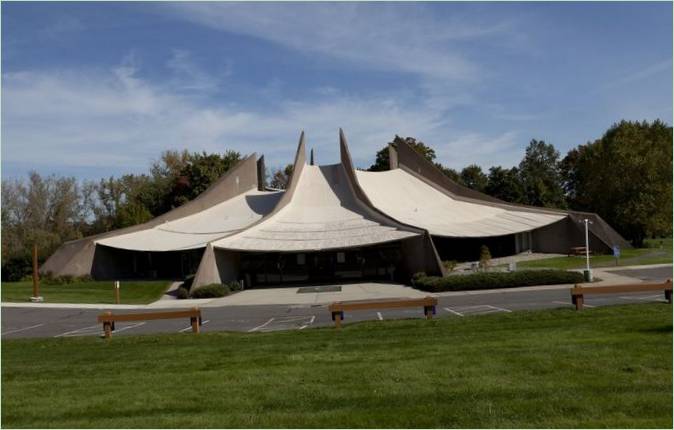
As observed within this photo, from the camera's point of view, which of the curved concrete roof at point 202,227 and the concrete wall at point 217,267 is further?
the curved concrete roof at point 202,227

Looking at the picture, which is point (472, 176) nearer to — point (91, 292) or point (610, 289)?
point (91, 292)

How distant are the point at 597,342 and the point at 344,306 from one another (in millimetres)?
6786

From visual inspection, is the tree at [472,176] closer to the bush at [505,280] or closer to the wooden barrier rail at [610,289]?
the bush at [505,280]

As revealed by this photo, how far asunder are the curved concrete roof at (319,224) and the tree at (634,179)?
67.6ft

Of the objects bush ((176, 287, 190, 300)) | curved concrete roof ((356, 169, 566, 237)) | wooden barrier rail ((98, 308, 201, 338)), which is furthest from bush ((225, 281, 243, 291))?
wooden barrier rail ((98, 308, 201, 338))

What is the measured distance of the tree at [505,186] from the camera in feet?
226

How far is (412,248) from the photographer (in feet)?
113

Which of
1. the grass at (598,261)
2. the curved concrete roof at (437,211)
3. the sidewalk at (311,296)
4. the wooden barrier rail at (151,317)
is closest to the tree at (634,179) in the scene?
the grass at (598,261)

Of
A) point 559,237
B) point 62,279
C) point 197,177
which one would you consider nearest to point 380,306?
point 62,279

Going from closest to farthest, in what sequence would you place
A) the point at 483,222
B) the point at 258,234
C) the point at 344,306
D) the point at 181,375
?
the point at 181,375 < the point at 344,306 < the point at 258,234 < the point at 483,222

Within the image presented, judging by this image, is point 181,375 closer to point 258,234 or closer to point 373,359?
point 373,359

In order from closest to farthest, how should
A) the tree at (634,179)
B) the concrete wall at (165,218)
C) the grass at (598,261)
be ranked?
1. the grass at (598,261)
2. the concrete wall at (165,218)
3. the tree at (634,179)

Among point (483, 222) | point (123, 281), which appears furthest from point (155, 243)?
point (483, 222)

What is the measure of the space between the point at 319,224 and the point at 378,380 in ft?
102
